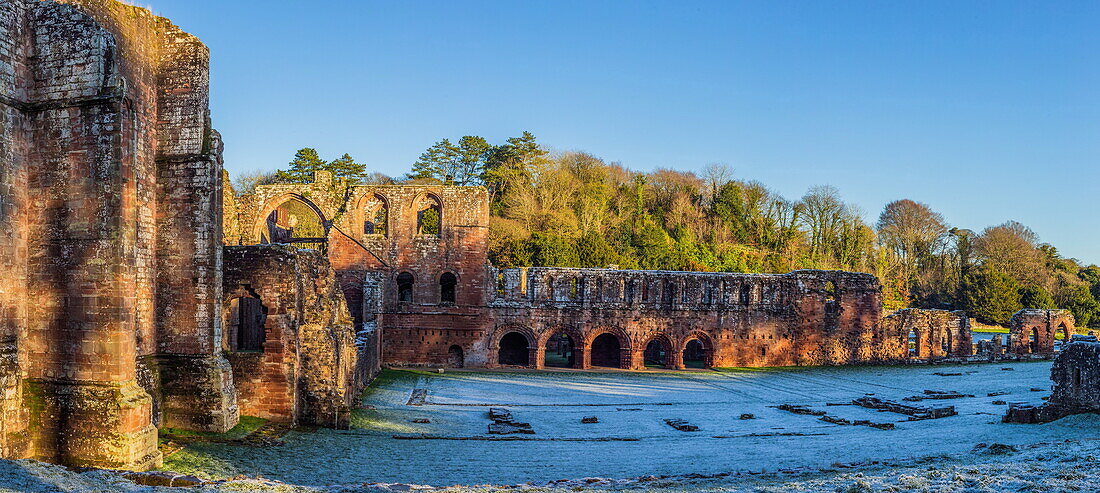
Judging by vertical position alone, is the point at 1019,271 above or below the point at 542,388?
above

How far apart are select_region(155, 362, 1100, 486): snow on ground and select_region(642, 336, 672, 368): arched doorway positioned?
3.19m

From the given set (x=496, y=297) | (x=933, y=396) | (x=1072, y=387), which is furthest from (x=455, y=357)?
(x=1072, y=387)

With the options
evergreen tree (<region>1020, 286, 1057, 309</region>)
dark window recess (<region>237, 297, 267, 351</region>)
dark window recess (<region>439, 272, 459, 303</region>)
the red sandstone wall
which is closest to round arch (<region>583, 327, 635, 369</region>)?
dark window recess (<region>439, 272, 459, 303</region>)

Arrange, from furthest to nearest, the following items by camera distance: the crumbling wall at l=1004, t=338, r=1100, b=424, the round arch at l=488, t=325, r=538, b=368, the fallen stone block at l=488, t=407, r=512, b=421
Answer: the round arch at l=488, t=325, r=538, b=368, the fallen stone block at l=488, t=407, r=512, b=421, the crumbling wall at l=1004, t=338, r=1100, b=424

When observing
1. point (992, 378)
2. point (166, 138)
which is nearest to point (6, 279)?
point (166, 138)

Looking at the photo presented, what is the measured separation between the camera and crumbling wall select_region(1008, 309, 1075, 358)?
125 ft

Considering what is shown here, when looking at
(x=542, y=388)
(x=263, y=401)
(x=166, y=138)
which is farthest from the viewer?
(x=542, y=388)

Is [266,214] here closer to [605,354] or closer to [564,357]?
[564,357]

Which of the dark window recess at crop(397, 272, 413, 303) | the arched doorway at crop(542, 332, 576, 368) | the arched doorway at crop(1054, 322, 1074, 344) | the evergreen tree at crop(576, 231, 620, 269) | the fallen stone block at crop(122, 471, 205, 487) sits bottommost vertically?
the arched doorway at crop(542, 332, 576, 368)

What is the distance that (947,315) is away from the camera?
122 ft

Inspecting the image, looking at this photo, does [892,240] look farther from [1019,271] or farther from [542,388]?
[542,388]

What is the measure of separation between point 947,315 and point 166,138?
35454 millimetres

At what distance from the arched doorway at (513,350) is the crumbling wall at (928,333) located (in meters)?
16.6

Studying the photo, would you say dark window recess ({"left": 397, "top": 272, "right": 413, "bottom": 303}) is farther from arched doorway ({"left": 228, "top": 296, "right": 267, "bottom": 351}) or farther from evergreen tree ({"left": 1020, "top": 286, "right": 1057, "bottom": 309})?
evergreen tree ({"left": 1020, "top": 286, "right": 1057, "bottom": 309})
